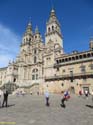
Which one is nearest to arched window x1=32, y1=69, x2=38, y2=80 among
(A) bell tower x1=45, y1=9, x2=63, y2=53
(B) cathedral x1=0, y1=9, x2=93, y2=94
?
(B) cathedral x1=0, y1=9, x2=93, y2=94

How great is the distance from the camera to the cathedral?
40.4 meters

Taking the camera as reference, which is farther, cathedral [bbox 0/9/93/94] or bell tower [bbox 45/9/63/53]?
bell tower [bbox 45/9/63/53]

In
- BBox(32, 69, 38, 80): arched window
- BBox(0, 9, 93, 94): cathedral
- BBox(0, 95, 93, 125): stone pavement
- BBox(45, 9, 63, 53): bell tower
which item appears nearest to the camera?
BBox(0, 95, 93, 125): stone pavement

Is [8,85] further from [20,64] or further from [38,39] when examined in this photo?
[38,39]

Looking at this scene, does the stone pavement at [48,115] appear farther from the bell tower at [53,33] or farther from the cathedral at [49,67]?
the bell tower at [53,33]

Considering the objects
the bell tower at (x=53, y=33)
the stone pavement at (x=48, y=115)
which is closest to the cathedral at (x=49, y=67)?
the bell tower at (x=53, y=33)

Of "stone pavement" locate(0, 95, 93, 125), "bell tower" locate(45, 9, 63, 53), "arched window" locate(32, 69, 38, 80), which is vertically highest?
"bell tower" locate(45, 9, 63, 53)

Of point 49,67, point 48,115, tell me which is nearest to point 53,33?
point 49,67

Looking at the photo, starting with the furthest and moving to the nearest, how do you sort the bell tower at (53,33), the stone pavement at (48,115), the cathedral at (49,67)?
the bell tower at (53,33)
the cathedral at (49,67)
the stone pavement at (48,115)

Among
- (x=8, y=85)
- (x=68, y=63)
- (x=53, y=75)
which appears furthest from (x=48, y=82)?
(x=8, y=85)

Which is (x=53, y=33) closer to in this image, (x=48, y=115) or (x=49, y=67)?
(x=49, y=67)

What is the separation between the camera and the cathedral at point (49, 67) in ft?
133

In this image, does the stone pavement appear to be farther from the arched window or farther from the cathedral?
the arched window

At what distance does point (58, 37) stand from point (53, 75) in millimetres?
21306
